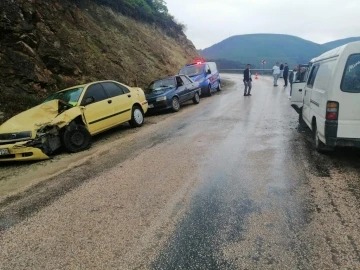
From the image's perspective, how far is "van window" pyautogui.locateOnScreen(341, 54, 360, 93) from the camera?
16.2 feet

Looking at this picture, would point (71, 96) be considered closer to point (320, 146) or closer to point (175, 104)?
point (175, 104)

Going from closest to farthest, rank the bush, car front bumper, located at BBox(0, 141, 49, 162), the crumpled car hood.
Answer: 1. car front bumper, located at BBox(0, 141, 49, 162)
2. the crumpled car hood
3. the bush

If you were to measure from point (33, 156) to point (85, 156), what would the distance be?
1048 mm

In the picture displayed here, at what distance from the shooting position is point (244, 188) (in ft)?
14.9

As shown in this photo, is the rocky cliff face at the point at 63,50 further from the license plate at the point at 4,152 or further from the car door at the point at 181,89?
the car door at the point at 181,89

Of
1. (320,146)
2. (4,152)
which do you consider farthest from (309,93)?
(4,152)

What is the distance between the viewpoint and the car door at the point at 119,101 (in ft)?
29.5

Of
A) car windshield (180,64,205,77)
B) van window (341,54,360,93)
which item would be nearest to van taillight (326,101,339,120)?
van window (341,54,360,93)

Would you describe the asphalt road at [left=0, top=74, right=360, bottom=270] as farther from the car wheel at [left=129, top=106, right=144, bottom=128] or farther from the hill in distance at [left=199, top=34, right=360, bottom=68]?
the hill in distance at [left=199, top=34, right=360, bottom=68]

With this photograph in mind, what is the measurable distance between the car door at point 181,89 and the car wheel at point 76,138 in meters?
6.46

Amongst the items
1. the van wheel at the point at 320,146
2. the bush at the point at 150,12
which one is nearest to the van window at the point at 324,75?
the van wheel at the point at 320,146

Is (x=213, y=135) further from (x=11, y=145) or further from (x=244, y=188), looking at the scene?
(x=11, y=145)

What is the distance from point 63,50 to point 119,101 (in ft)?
20.5

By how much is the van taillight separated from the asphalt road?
84 centimetres
